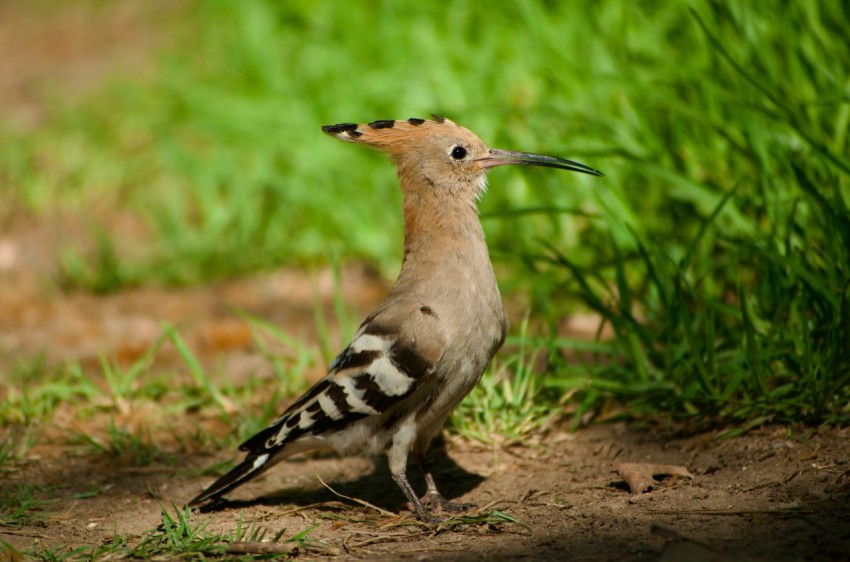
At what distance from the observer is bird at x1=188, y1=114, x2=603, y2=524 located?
2811 millimetres

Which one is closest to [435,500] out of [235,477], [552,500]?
[552,500]

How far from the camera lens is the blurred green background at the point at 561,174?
122 inches

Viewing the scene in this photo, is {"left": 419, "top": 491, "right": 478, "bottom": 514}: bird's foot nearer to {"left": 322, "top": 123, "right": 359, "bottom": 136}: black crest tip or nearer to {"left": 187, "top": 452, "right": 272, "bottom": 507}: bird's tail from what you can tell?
{"left": 187, "top": 452, "right": 272, "bottom": 507}: bird's tail

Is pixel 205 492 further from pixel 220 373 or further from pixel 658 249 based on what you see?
pixel 658 249

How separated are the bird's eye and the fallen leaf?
3.34 feet

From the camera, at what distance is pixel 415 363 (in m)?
2.78

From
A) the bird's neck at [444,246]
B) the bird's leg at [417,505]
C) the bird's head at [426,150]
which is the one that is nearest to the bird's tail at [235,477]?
the bird's leg at [417,505]

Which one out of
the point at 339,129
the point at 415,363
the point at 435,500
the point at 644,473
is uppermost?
the point at 339,129

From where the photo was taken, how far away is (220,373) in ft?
12.4

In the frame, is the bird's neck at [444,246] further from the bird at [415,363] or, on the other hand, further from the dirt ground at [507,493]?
the dirt ground at [507,493]

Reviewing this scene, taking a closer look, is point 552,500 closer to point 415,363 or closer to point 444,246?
point 415,363

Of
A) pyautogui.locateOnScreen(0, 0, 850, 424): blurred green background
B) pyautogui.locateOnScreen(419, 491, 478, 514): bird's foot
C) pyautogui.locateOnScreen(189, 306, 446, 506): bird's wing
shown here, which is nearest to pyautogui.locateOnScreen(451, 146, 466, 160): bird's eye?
pyautogui.locateOnScreen(0, 0, 850, 424): blurred green background

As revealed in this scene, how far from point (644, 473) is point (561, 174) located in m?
1.75

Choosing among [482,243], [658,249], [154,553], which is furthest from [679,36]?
[154,553]
